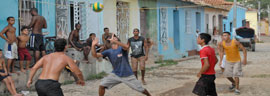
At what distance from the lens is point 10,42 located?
28.5 ft

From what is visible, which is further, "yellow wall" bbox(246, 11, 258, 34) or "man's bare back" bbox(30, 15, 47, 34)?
"yellow wall" bbox(246, 11, 258, 34)

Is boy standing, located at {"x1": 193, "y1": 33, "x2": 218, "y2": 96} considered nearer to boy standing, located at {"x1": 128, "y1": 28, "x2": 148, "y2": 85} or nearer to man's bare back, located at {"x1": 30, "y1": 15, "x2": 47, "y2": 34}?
boy standing, located at {"x1": 128, "y1": 28, "x2": 148, "y2": 85}

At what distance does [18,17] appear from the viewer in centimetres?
967

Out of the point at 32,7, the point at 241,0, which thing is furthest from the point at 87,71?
the point at 241,0

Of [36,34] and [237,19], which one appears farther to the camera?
[237,19]

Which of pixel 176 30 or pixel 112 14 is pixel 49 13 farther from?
pixel 176 30

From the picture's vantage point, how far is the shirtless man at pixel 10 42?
8609 millimetres

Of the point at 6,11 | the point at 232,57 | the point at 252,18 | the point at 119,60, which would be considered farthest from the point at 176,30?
the point at 252,18

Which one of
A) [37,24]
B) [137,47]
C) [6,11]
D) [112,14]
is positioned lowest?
[137,47]

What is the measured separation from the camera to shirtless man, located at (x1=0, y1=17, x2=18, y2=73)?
339 inches

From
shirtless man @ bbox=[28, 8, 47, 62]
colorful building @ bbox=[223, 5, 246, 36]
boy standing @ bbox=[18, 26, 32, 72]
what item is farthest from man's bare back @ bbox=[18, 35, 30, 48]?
colorful building @ bbox=[223, 5, 246, 36]

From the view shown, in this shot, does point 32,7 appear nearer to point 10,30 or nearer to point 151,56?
point 10,30

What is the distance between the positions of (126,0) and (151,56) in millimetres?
2993

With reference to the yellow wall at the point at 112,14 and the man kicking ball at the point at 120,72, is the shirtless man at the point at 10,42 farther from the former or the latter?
the yellow wall at the point at 112,14
